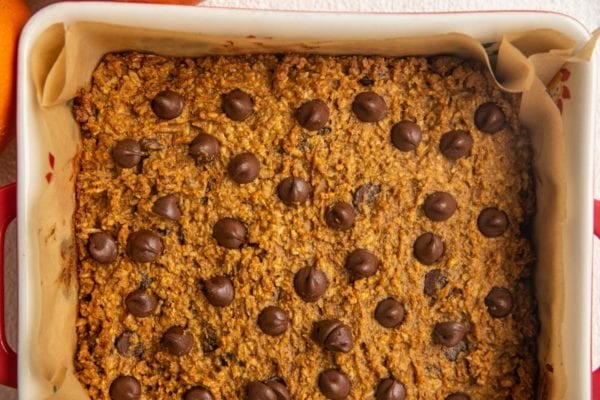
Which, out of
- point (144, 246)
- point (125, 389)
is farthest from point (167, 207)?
point (125, 389)

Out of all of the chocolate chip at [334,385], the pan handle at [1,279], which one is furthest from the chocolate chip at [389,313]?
the pan handle at [1,279]

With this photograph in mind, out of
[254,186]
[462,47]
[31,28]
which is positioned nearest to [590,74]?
[462,47]

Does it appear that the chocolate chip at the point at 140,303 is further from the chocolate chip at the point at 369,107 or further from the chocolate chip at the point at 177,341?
the chocolate chip at the point at 369,107

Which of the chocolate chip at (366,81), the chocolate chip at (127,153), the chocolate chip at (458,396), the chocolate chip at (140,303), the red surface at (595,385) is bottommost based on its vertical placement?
the chocolate chip at (458,396)

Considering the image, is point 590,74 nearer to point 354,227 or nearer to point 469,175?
point 469,175

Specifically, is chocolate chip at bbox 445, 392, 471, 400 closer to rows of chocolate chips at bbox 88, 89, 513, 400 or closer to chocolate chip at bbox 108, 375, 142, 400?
rows of chocolate chips at bbox 88, 89, 513, 400

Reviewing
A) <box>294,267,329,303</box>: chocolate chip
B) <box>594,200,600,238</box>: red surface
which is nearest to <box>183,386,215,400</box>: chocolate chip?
<box>294,267,329,303</box>: chocolate chip

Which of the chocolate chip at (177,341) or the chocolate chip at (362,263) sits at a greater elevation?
the chocolate chip at (362,263)

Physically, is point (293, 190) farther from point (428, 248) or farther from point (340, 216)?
point (428, 248)
